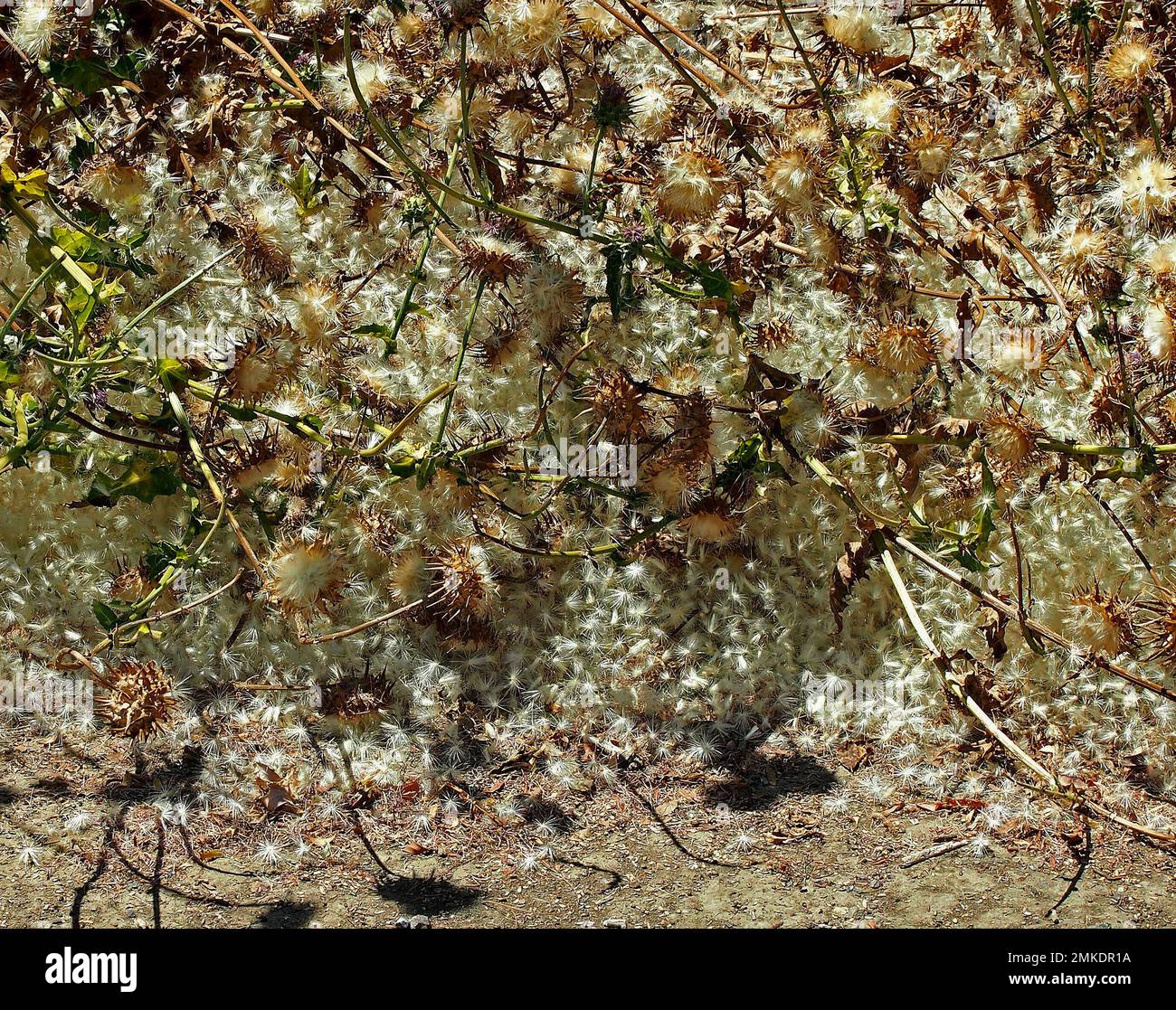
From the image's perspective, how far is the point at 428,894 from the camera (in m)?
2.77

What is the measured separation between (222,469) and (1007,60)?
2840 mm

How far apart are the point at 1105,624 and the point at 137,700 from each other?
2153 mm

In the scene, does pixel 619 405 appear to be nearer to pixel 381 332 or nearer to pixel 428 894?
pixel 381 332

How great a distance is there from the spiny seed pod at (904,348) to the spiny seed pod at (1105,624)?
2.20 ft

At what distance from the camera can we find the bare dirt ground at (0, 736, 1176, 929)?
2.66 m

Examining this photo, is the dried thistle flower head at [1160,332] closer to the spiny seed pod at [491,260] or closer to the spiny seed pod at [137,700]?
the spiny seed pod at [491,260]

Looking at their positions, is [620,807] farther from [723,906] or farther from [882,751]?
[882,751]

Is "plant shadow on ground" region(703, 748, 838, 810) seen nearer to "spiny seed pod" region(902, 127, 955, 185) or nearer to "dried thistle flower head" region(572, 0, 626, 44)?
"spiny seed pod" region(902, 127, 955, 185)

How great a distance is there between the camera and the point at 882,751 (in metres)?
3.20

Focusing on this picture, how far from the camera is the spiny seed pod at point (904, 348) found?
116 inches

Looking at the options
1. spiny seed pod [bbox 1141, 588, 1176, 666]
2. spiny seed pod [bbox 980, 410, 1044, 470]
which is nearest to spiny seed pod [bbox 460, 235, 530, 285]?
spiny seed pod [bbox 980, 410, 1044, 470]

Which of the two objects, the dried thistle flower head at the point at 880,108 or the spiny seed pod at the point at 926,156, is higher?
the dried thistle flower head at the point at 880,108

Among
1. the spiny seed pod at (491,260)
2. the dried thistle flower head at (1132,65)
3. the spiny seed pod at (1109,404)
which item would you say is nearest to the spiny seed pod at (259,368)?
the spiny seed pod at (491,260)

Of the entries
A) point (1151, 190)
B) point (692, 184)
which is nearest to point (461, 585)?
point (692, 184)
